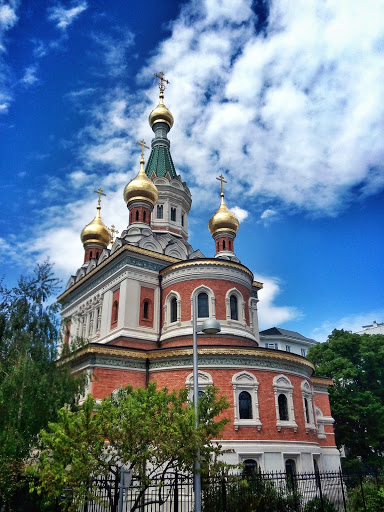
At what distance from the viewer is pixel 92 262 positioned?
28.7 m

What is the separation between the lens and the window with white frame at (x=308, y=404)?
1903cm

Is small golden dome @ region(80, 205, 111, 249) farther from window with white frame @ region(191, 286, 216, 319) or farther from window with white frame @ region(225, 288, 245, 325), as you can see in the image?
window with white frame @ region(225, 288, 245, 325)

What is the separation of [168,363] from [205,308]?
157 inches

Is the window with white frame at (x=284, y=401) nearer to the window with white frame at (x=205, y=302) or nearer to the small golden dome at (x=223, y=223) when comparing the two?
the window with white frame at (x=205, y=302)

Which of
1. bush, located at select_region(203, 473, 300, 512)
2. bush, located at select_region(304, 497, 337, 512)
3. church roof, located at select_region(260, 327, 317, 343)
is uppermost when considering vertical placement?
church roof, located at select_region(260, 327, 317, 343)

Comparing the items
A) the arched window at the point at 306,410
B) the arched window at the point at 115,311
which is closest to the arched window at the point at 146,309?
the arched window at the point at 115,311

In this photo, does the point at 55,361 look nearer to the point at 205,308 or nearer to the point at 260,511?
the point at 260,511

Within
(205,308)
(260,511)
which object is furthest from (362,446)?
(260,511)

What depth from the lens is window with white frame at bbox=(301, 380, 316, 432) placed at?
62.4 feet

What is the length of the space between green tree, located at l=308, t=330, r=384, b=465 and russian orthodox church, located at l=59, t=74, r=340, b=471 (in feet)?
13.3

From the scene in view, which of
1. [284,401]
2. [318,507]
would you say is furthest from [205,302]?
[318,507]

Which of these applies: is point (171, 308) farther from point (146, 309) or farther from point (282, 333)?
point (282, 333)

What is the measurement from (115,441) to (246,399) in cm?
904

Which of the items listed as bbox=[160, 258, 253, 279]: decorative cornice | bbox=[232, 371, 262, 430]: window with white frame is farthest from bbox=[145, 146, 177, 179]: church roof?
bbox=[232, 371, 262, 430]: window with white frame
